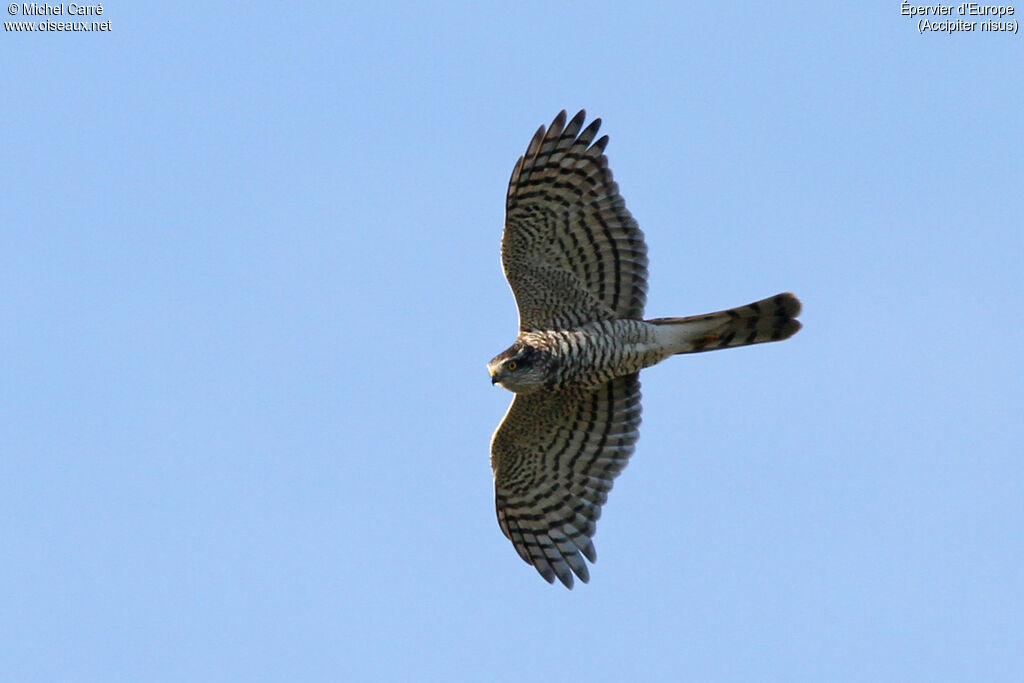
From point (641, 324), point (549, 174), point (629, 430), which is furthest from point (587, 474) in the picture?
point (549, 174)

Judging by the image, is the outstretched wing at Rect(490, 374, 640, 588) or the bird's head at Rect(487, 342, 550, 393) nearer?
the bird's head at Rect(487, 342, 550, 393)

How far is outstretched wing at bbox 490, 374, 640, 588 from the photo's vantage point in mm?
15703

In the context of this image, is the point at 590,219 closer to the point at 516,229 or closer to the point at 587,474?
the point at 516,229

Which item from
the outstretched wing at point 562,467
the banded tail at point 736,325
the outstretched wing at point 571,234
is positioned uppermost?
the outstretched wing at point 571,234

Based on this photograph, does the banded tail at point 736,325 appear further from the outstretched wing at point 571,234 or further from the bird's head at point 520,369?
the bird's head at point 520,369

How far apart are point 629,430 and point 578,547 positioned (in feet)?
3.96

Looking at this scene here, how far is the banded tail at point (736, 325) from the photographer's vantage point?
1490cm

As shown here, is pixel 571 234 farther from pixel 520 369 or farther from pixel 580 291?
pixel 520 369

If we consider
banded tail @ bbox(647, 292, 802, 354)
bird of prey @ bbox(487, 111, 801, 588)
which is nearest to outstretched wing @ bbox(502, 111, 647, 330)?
bird of prey @ bbox(487, 111, 801, 588)

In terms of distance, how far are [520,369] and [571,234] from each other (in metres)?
1.26

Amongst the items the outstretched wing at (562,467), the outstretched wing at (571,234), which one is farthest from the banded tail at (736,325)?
the outstretched wing at (562,467)

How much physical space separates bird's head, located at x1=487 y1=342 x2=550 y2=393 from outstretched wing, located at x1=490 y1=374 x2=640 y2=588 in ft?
2.50

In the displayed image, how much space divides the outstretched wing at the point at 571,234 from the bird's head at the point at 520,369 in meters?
0.44

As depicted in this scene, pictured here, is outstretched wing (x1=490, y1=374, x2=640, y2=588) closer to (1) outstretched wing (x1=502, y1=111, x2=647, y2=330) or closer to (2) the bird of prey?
(2) the bird of prey
